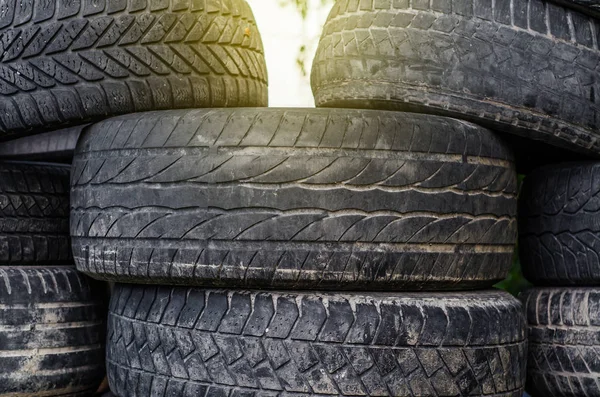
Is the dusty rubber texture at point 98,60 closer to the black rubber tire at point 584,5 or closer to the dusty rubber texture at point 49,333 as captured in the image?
the dusty rubber texture at point 49,333

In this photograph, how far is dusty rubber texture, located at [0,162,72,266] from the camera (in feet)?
7.85

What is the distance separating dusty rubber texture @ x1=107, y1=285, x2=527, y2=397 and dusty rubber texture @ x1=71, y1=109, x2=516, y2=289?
0.06 metres

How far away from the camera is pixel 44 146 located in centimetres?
279

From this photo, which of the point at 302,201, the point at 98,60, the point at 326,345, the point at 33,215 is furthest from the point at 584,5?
the point at 33,215

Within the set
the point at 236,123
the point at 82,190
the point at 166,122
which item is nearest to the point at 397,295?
the point at 236,123

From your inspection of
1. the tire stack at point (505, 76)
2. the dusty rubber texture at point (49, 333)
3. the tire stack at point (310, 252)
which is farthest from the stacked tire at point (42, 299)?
the tire stack at point (505, 76)

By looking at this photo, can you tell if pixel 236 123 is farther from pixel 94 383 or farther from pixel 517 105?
pixel 94 383

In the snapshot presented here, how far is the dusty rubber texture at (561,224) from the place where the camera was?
86.1 inches

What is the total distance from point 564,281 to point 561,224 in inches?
7.0

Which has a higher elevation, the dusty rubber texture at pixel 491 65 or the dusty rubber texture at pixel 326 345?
the dusty rubber texture at pixel 491 65

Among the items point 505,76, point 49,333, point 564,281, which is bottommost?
point 49,333

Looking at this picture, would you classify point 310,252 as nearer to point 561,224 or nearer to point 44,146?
point 561,224

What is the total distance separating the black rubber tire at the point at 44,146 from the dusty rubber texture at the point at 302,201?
2.78ft

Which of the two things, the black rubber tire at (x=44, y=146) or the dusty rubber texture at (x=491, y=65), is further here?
the black rubber tire at (x=44, y=146)
